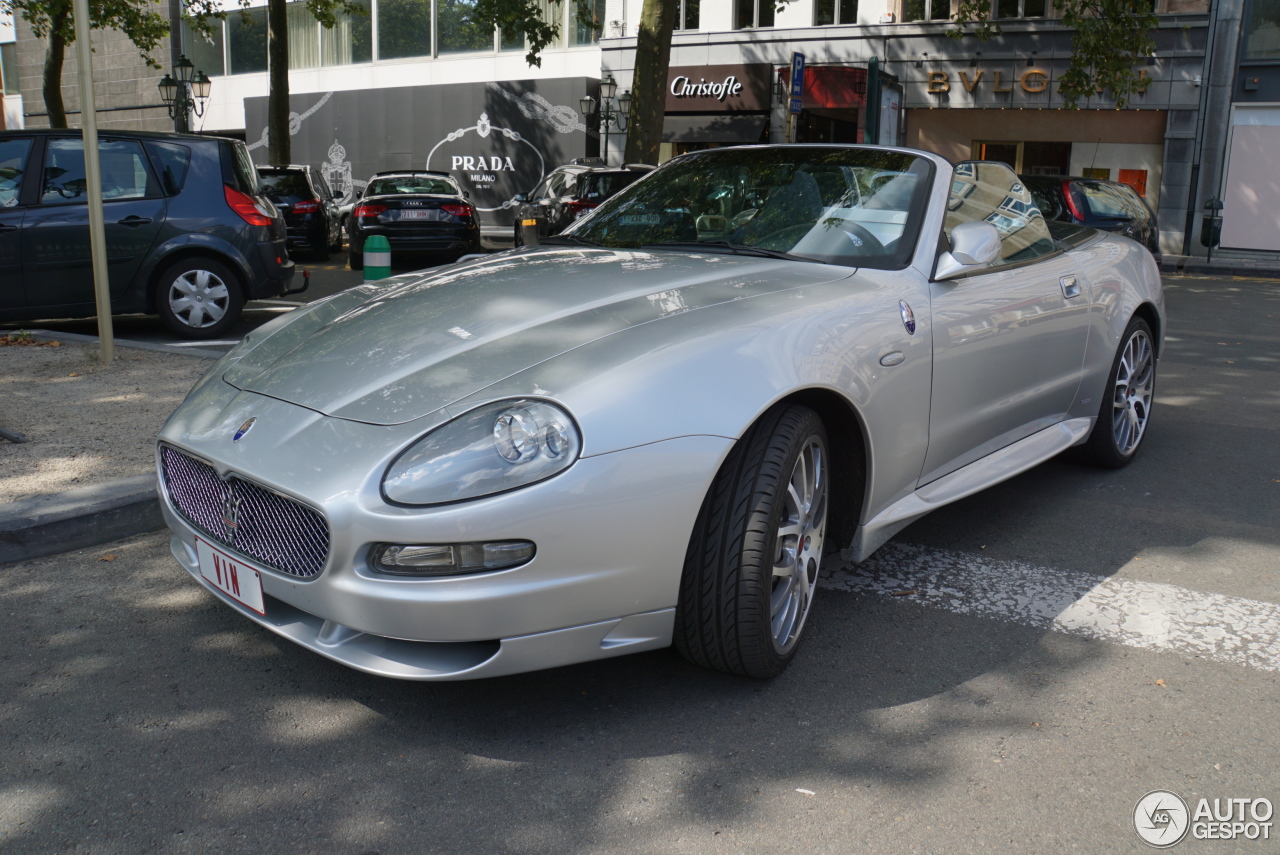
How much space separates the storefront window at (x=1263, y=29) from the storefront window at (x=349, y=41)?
2192 centimetres

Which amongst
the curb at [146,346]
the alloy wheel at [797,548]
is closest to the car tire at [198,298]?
the curb at [146,346]

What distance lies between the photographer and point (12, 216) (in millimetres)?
7961

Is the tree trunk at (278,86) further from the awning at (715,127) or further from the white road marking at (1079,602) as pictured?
the white road marking at (1079,602)

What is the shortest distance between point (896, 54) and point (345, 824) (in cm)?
2514

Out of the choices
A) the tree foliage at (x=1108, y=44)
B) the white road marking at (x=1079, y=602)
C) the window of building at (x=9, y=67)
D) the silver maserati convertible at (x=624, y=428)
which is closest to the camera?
the silver maserati convertible at (x=624, y=428)

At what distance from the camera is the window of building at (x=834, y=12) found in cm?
2528

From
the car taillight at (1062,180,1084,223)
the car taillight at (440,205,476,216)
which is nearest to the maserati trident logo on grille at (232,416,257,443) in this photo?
the car taillight at (1062,180,1084,223)

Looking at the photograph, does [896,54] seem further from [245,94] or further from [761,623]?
[761,623]

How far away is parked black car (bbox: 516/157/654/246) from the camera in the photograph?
16438mm

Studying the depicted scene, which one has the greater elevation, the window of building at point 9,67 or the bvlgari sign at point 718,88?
the window of building at point 9,67

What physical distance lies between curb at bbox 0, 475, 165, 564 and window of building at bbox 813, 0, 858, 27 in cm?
2391

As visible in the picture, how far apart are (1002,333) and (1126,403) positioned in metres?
1.73

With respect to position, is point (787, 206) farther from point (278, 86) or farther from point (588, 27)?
point (588, 27)

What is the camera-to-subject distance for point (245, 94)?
35094 mm
